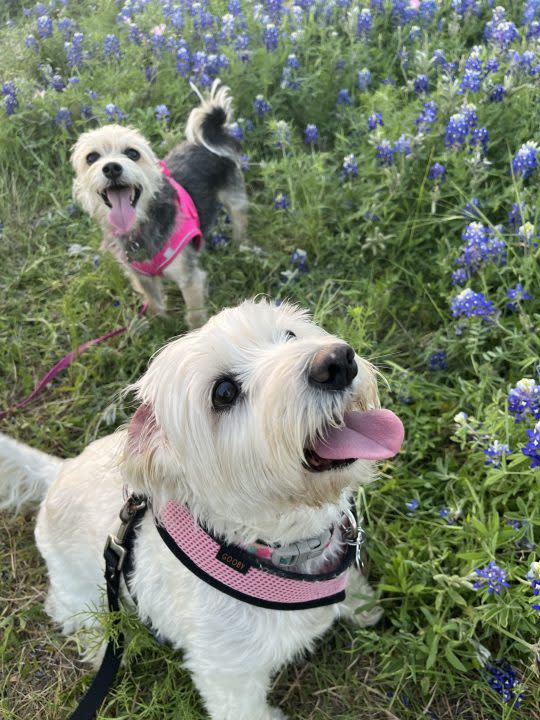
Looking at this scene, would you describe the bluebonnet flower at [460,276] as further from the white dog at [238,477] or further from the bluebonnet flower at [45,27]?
the bluebonnet flower at [45,27]

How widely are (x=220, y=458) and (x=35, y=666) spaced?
2.03 metres

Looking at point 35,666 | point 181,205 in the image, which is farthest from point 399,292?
point 35,666

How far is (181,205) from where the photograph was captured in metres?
4.03

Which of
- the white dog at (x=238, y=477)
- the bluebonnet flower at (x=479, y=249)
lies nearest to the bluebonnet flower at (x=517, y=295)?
the bluebonnet flower at (x=479, y=249)

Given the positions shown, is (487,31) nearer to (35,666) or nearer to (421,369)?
(421,369)

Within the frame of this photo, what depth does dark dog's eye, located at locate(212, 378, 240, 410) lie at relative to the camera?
67.1 inches

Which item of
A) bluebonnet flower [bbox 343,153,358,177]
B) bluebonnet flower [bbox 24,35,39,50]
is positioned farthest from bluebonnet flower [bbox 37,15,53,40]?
bluebonnet flower [bbox 343,153,358,177]

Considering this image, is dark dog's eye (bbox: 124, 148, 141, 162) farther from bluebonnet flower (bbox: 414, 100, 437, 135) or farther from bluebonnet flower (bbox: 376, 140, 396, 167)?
bluebonnet flower (bbox: 414, 100, 437, 135)

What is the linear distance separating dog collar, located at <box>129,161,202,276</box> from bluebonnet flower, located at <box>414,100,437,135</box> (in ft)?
5.32

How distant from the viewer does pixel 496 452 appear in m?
2.34

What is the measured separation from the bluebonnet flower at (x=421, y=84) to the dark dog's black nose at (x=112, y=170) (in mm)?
2140

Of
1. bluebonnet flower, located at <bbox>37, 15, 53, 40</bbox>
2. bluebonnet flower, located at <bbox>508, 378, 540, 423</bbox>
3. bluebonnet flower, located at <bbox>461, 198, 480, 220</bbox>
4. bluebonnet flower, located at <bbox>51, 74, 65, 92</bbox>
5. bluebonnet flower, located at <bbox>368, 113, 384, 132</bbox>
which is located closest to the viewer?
bluebonnet flower, located at <bbox>508, 378, 540, 423</bbox>

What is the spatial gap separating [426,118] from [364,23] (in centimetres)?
180

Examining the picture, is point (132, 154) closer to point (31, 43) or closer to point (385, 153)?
point (385, 153)
